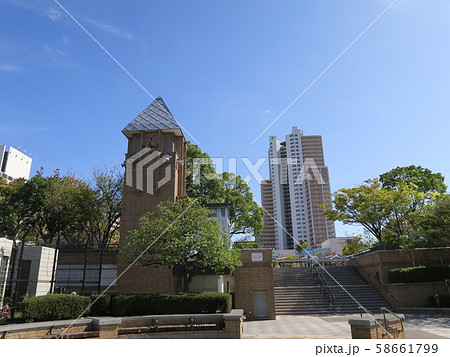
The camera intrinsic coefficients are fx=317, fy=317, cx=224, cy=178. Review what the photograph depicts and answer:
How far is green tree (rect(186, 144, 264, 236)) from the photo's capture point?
28875 mm

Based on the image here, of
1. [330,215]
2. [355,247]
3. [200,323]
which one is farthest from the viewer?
[355,247]

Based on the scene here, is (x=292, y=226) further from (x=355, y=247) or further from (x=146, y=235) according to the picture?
(x=146, y=235)

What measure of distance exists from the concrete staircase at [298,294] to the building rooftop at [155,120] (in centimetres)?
1285

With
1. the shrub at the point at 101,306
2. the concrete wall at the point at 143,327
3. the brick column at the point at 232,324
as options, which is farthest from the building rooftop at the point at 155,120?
the brick column at the point at 232,324

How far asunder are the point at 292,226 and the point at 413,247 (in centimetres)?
8973

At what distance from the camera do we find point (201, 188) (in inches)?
1153

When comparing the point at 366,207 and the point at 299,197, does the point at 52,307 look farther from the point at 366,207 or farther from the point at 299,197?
the point at 299,197

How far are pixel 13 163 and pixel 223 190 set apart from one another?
56374 mm

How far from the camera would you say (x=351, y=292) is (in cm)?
2145

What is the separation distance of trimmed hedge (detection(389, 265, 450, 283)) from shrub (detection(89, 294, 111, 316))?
17103mm

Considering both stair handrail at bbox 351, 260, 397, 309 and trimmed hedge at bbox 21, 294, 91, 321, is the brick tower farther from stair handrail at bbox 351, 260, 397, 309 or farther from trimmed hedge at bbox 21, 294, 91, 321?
stair handrail at bbox 351, 260, 397, 309

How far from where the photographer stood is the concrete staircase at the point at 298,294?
1958 centimetres

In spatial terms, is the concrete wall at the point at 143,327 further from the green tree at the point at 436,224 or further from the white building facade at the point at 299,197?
the white building facade at the point at 299,197
